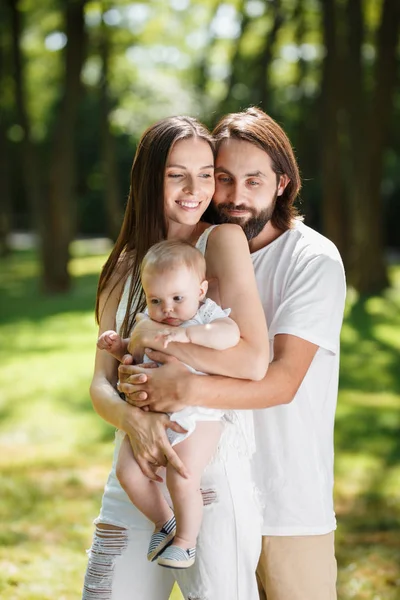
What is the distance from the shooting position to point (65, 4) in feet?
59.5

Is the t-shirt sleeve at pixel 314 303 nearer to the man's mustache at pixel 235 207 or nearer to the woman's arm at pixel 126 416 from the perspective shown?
the man's mustache at pixel 235 207

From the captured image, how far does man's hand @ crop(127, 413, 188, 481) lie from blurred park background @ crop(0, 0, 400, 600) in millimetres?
1839

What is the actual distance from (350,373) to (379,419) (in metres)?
2.15

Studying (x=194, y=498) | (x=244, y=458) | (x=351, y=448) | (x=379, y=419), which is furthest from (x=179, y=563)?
(x=379, y=419)

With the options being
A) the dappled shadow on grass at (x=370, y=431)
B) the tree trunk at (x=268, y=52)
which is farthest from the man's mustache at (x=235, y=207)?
the tree trunk at (x=268, y=52)

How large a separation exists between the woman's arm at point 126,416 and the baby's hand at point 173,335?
22 cm

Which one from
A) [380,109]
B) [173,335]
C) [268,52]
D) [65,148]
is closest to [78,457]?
[173,335]

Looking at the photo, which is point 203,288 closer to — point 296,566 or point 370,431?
point 296,566

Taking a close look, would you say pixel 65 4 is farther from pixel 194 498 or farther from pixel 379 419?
pixel 194 498

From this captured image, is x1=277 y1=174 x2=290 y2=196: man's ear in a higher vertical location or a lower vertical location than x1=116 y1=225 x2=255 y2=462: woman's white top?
higher

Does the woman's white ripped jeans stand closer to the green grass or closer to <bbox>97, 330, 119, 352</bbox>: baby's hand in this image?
<bbox>97, 330, 119, 352</bbox>: baby's hand

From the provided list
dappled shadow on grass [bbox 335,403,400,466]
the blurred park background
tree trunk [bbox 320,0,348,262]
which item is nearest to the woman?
the blurred park background

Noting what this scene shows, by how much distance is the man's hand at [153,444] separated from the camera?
8.80 ft

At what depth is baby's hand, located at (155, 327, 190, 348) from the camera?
2.75 metres
